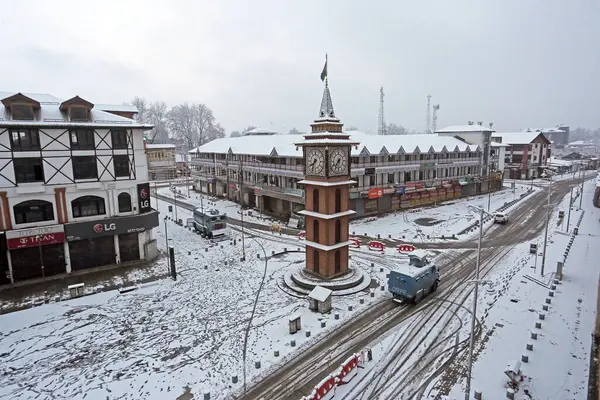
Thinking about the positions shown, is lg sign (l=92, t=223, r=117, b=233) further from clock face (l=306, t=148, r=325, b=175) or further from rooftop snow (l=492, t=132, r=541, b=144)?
rooftop snow (l=492, t=132, r=541, b=144)

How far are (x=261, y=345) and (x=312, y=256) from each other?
9365 mm

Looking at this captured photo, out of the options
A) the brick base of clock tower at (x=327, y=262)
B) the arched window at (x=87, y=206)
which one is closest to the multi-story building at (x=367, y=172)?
the brick base of clock tower at (x=327, y=262)

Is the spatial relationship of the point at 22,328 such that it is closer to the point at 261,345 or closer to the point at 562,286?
the point at 261,345

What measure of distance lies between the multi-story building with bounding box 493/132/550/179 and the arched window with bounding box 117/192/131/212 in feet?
296

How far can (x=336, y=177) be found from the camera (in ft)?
81.7

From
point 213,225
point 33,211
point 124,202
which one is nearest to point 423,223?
point 213,225

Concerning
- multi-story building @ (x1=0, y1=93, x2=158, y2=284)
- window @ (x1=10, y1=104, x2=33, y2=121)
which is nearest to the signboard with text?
multi-story building @ (x1=0, y1=93, x2=158, y2=284)

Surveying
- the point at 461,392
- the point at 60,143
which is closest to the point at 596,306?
the point at 461,392

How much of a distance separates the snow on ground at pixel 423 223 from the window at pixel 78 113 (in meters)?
29.7

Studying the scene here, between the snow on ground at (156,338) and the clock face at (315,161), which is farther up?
the clock face at (315,161)

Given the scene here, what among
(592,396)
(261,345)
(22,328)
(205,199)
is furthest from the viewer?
(205,199)

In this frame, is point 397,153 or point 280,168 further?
point 397,153

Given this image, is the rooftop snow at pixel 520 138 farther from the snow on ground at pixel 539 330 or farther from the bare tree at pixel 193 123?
the bare tree at pixel 193 123

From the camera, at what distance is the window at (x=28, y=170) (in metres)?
25.9
